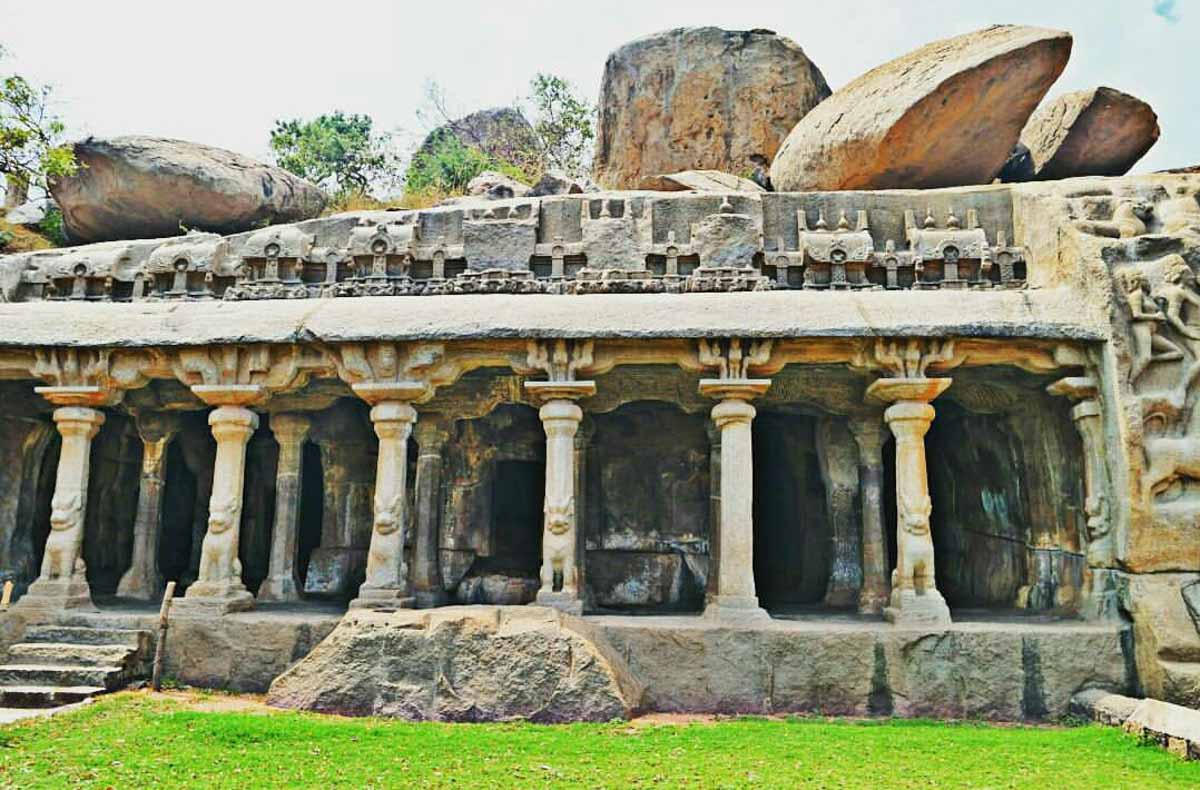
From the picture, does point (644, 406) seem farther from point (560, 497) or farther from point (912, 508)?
point (912, 508)

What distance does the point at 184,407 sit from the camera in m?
11.9

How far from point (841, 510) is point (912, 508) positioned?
2.49 meters

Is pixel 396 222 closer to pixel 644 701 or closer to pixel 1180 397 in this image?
pixel 644 701

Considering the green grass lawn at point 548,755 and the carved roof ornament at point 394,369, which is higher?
the carved roof ornament at point 394,369

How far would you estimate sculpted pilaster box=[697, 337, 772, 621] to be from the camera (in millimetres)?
9219

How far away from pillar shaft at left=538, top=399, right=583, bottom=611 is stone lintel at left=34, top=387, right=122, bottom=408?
4.88 meters

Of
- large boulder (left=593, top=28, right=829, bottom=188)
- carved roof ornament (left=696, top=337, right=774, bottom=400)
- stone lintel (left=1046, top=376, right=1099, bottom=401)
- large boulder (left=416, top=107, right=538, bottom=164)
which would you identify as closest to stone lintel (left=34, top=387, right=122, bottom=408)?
carved roof ornament (left=696, top=337, right=774, bottom=400)

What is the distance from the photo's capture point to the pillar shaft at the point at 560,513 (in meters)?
9.27

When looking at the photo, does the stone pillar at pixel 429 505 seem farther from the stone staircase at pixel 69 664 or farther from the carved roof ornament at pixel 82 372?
the carved roof ornament at pixel 82 372

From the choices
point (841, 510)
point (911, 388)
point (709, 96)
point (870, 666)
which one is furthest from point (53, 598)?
point (709, 96)

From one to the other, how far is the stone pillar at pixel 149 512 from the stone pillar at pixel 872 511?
886cm

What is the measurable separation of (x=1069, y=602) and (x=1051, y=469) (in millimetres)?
1437

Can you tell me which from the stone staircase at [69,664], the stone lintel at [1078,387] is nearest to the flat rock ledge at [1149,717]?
the stone lintel at [1078,387]

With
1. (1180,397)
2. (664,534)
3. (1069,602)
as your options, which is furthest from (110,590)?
(1180,397)
